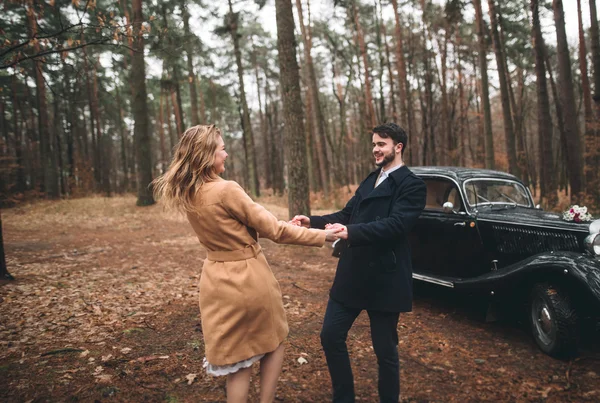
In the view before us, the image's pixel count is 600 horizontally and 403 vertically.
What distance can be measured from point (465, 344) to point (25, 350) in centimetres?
488

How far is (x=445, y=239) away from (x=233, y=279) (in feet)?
13.4

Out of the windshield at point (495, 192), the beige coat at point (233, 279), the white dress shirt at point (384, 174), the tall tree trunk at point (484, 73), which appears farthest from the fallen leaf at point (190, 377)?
the tall tree trunk at point (484, 73)

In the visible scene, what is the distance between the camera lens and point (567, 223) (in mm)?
4176

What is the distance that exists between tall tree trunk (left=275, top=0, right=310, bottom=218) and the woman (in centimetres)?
630

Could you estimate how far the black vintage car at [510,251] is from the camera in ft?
12.3

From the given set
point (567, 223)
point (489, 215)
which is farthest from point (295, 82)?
point (567, 223)

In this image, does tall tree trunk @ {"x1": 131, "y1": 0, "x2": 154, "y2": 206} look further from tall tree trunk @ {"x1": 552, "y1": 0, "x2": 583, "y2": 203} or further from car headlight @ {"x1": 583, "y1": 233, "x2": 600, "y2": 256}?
tall tree trunk @ {"x1": 552, "y1": 0, "x2": 583, "y2": 203}

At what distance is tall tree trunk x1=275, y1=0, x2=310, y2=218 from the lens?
853cm

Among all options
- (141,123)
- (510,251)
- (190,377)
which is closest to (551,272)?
(510,251)

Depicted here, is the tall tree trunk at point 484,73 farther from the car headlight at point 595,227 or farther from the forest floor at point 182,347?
the car headlight at point 595,227

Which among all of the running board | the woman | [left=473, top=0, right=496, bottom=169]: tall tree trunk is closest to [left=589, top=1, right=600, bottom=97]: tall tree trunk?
[left=473, top=0, right=496, bottom=169]: tall tree trunk

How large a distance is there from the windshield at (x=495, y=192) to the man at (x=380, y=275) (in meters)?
3.03

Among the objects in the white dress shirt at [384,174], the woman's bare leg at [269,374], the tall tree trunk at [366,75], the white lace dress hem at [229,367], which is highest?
the tall tree trunk at [366,75]

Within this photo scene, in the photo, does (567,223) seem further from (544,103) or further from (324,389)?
(544,103)
